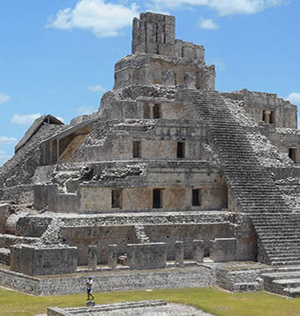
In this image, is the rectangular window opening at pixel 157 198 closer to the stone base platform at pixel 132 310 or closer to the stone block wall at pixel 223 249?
the stone block wall at pixel 223 249

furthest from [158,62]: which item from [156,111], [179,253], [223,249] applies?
[179,253]

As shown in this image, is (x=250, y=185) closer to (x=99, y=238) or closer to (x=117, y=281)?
(x=99, y=238)

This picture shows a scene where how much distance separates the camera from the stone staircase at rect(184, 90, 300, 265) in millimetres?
27719

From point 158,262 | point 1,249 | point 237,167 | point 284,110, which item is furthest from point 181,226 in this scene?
point 284,110

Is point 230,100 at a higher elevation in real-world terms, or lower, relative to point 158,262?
higher

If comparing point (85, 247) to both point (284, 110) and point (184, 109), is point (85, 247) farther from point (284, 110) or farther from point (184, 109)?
point (284, 110)

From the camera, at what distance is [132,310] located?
782 inches

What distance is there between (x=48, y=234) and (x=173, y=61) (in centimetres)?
1544

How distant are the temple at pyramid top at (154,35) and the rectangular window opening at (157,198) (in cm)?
1088

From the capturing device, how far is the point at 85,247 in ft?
88.0

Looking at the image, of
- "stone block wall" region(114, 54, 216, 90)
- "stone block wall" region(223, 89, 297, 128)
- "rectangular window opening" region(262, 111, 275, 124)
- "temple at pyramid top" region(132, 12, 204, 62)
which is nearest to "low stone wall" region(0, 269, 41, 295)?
"stone block wall" region(114, 54, 216, 90)

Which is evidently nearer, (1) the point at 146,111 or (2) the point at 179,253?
(2) the point at 179,253

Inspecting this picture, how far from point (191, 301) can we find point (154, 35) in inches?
797

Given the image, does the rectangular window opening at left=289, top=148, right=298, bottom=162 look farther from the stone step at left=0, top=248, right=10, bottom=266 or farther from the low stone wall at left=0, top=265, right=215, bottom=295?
the stone step at left=0, top=248, right=10, bottom=266
